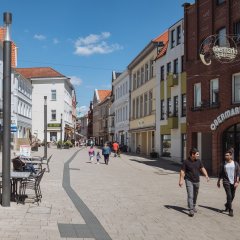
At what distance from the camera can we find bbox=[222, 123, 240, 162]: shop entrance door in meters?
24.9

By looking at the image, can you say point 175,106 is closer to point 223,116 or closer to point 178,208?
point 223,116

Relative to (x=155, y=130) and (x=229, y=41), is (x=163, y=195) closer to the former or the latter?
(x=229, y=41)

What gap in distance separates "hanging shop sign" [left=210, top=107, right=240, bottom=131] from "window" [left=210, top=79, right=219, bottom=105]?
1.16m

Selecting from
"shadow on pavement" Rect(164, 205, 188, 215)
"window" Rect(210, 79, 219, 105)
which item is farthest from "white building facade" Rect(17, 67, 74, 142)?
"shadow on pavement" Rect(164, 205, 188, 215)

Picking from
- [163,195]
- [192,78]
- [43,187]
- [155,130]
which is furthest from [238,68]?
[155,130]

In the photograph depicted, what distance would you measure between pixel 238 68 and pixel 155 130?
21777 mm

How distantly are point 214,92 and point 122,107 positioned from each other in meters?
43.2

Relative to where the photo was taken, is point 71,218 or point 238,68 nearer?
point 71,218

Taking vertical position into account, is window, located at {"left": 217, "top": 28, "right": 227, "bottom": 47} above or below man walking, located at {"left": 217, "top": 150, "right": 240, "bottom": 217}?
above

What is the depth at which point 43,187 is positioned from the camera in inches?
648

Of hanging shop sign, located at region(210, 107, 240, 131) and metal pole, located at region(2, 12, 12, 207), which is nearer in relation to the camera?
metal pole, located at region(2, 12, 12, 207)

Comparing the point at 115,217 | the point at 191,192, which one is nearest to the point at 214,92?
the point at 191,192

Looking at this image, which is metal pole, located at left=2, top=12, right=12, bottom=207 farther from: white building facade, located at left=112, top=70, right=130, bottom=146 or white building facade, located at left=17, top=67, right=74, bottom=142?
white building facade, located at left=17, top=67, right=74, bottom=142

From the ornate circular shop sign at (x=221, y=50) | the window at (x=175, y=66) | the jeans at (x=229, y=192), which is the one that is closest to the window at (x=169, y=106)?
the window at (x=175, y=66)
